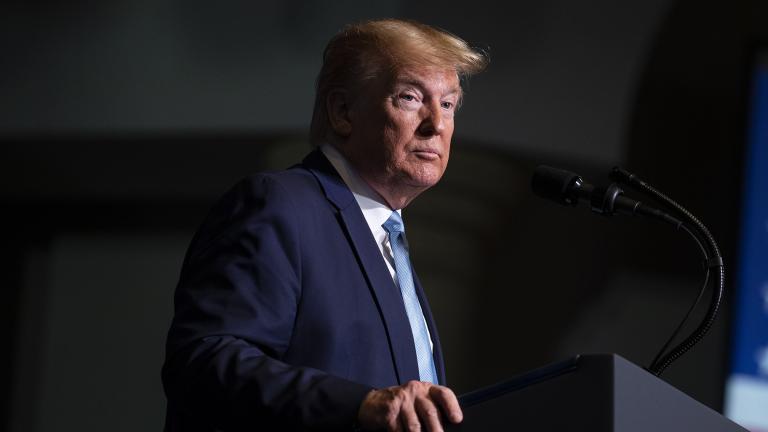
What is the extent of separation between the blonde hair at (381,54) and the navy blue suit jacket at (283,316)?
0.22m

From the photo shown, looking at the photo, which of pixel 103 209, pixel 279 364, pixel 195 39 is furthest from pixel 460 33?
pixel 279 364

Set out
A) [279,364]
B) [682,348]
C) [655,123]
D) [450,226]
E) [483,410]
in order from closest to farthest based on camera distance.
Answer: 1. [483,410]
2. [279,364]
3. [682,348]
4. [450,226]
5. [655,123]

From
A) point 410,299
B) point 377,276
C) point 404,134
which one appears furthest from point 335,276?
point 404,134

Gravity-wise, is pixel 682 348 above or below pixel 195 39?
above

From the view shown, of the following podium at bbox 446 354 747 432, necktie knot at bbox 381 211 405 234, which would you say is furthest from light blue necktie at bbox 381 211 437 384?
podium at bbox 446 354 747 432

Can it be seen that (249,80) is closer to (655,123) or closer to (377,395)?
(655,123)

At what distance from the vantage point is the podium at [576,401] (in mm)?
1049

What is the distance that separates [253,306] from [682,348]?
603 mm

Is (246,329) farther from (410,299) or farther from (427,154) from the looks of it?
(427,154)

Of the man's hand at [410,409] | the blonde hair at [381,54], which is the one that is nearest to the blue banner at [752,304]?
the blonde hair at [381,54]

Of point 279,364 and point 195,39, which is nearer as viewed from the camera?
point 279,364

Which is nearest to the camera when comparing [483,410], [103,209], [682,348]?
[483,410]

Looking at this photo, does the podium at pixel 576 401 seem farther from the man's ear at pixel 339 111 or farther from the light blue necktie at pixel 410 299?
the man's ear at pixel 339 111

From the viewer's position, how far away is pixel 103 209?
3.23m
